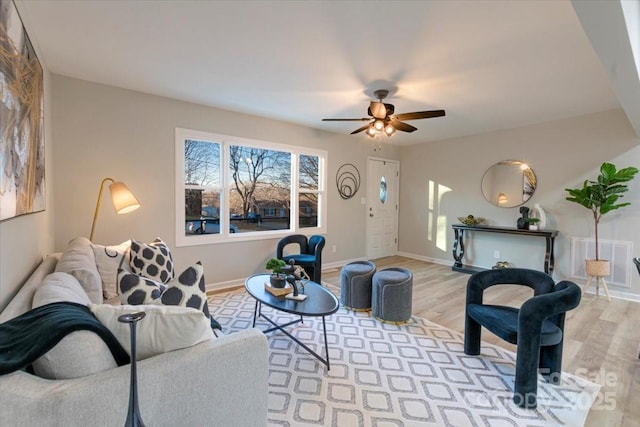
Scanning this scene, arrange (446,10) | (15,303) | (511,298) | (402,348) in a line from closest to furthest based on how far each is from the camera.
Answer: (15,303), (446,10), (402,348), (511,298)

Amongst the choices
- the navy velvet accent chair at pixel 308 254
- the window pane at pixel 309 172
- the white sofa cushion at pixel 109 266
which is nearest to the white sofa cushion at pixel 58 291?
the white sofa cushion at pixel 109 266

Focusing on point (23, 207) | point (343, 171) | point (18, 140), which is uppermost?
point (343, 171)

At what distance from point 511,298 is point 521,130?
265 cm

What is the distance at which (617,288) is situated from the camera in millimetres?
3850

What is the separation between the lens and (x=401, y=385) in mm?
1998

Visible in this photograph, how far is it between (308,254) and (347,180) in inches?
70.3

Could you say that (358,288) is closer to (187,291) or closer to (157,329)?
(187,291)

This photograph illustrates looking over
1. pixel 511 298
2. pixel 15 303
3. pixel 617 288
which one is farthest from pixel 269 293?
pixel 617 288

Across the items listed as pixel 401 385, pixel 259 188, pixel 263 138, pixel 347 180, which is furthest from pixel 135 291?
pixel 347 180

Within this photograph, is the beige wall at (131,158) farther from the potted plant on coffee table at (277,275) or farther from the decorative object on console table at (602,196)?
the decorative object on console table at (602,196)

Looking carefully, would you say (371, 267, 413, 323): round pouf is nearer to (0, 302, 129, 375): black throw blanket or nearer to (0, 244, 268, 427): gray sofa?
(0, 244, 268, 427): gray sofa

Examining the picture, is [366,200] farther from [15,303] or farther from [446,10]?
[15,303]

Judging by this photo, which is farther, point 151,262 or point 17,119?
point 151,262

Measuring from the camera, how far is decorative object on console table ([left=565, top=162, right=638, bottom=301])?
3.52m
